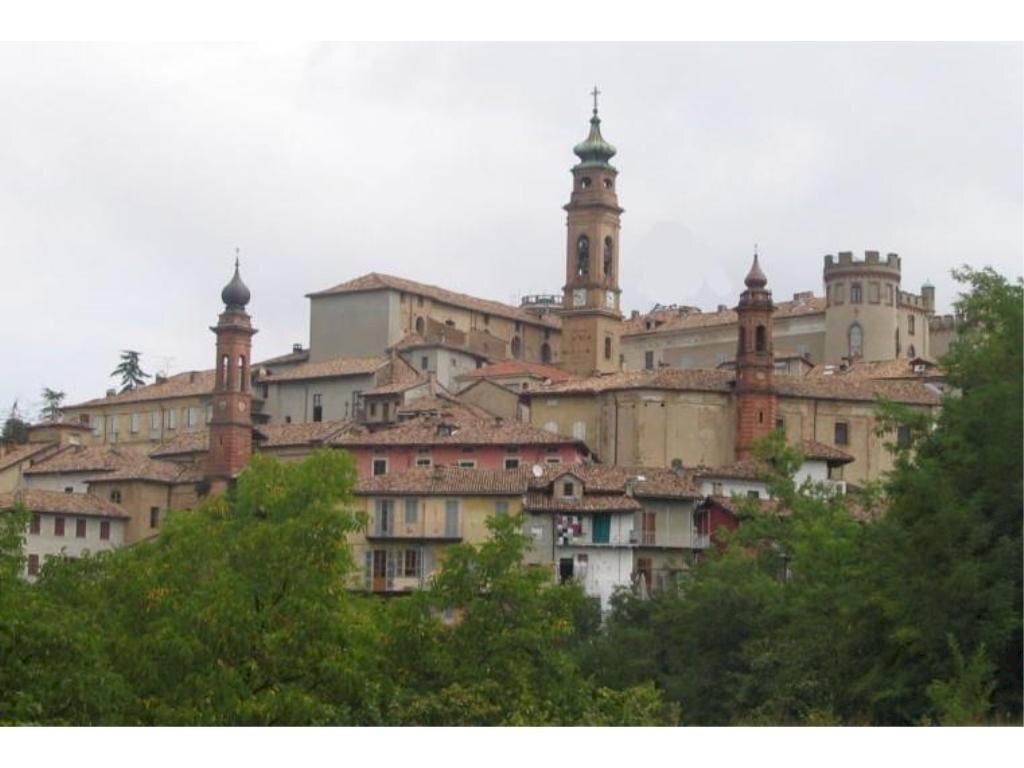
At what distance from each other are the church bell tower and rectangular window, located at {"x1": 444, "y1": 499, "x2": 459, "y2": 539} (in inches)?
914

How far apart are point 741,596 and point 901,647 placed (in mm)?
19904

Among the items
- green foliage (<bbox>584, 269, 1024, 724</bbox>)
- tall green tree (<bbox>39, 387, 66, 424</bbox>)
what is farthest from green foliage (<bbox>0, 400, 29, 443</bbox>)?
green foliage (<bbox>584, 269, 1024, 724</bbox>)

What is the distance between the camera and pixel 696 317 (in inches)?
4304

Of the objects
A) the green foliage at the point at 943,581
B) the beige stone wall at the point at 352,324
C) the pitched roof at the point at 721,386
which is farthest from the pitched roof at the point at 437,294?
the green foliage at the point at 943,581

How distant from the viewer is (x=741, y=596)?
58719 millimetres

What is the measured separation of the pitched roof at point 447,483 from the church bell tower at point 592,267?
70.0ft

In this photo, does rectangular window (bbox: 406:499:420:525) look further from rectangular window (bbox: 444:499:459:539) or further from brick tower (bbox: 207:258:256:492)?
brick tower (bbox: 207:258:256:492)

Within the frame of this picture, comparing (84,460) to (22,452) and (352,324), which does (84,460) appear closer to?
(22,452)

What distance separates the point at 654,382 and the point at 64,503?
18537 millimetres

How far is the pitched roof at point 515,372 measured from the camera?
91688 mm

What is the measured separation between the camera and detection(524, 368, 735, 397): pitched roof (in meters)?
80.7

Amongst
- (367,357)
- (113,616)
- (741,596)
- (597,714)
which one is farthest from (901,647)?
(367,357)

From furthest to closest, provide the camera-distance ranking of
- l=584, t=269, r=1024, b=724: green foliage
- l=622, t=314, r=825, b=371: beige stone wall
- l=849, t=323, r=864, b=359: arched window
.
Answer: l=622, t=314, r=825, b=371: beige stone wall
l=849, t=323, r=864, b=359: arched window
l=584, t=269, r=1024, b=724: green foliage

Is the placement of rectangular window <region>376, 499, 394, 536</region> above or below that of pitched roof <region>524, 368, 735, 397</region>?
below
